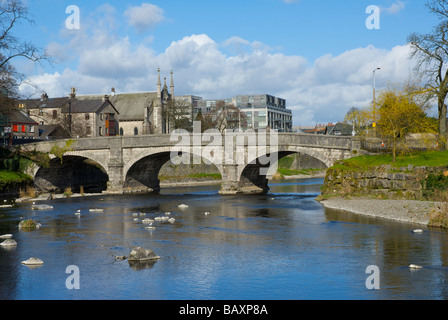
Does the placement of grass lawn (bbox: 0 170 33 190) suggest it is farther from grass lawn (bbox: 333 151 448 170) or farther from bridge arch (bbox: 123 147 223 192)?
grass lawn (bbox: 333 151 448 170)

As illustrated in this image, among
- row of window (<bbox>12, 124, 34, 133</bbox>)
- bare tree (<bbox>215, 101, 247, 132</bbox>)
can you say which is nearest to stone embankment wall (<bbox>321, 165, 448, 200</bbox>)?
bare tree (<bbox>215, 101, 247, 132</bbox>)

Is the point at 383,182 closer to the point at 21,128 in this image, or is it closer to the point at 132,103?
the point at 21,128

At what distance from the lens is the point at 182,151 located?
5425 centimetres

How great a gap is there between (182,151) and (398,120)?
22.9m

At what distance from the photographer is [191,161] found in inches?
2980

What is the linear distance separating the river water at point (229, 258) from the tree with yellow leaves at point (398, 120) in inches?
382

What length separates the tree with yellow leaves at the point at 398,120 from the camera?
130 feet

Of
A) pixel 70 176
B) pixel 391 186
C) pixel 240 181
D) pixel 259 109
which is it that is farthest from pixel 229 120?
Answer: pixel 391 186

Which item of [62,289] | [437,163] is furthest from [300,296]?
[437,163]

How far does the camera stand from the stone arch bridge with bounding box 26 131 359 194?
48.0 meters

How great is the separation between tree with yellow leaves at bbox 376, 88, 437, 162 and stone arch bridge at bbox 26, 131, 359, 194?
168 inches

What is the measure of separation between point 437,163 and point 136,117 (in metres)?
76.8

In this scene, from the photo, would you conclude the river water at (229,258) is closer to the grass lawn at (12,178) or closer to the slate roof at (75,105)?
the grass lawn at (12,178)
